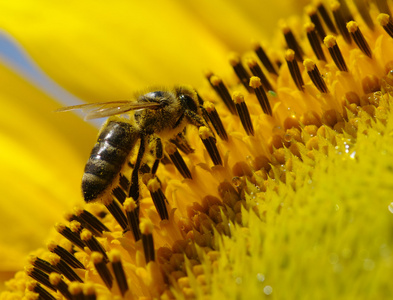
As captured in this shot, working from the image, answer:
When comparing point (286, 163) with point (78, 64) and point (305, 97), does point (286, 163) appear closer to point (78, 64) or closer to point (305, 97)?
point (305, 97)

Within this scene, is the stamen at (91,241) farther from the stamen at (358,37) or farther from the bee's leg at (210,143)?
the stamen at (358,37)


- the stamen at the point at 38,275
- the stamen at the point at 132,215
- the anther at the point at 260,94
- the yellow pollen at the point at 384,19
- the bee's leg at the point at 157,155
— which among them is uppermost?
the yellow pollen at the point at 384,19

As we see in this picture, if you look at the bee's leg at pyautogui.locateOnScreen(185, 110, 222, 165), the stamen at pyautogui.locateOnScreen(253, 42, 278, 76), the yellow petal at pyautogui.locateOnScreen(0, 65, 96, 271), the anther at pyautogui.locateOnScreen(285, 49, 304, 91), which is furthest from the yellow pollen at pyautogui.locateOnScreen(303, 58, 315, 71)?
the yellow petal at pyautogui.locateOnScreen(0, 65, 96, 271)

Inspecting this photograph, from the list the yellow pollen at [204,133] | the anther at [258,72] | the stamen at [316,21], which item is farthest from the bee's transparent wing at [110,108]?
the stamen at [316,21]

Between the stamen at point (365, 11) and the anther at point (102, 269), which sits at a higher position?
the stamen at point (365, 11)

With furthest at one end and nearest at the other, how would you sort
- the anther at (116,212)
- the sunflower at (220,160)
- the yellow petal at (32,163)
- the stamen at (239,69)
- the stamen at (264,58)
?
1. the yellow petal at (32,163)
2. the stamen at (239,69)
3. the stamen at (264,58)
4. the anther at (116,212)
5. the sunflower at (220,160)

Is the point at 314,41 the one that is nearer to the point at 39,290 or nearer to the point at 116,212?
the point at 116,212

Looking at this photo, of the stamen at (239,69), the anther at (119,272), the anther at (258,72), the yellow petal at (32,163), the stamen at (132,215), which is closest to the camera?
the anther at (119,272)
